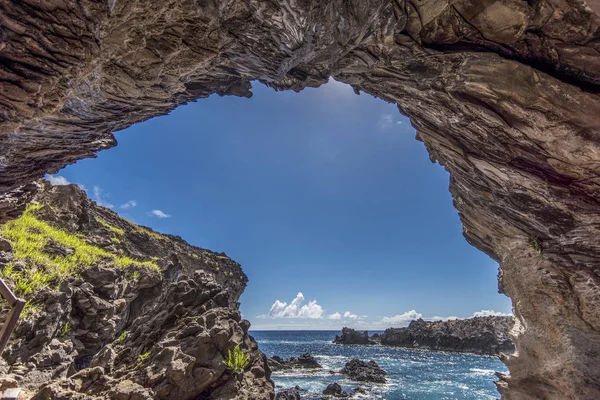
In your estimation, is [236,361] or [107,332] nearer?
[236,361]

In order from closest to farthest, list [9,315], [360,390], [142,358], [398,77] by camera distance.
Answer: [9,315] → [398,77] → [142,358] → [360,390]

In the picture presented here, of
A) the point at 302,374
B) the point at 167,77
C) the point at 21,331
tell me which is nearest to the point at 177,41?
the point at 167,77

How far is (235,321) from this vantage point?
1392cm

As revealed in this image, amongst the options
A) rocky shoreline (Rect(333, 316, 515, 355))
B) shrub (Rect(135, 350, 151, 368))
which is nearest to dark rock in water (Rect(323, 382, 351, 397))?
shrub (Rect(135, 350, 151, 368))

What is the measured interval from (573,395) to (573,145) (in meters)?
8.43

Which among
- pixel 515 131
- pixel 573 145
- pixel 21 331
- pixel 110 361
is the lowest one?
pixel 110 361

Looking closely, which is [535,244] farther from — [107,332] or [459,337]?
[459,337]

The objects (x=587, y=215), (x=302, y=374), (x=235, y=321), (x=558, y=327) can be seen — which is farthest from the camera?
(x=302, y=374)

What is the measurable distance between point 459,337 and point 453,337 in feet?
5.18

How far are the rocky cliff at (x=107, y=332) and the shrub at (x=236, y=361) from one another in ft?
0.76

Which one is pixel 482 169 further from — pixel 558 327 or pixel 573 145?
pixel 558 327

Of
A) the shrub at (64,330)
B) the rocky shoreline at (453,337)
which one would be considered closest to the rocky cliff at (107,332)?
the shrub at (64,330)

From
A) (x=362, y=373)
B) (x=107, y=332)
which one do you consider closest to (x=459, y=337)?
(x=362, y=373)

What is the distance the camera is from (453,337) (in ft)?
271
